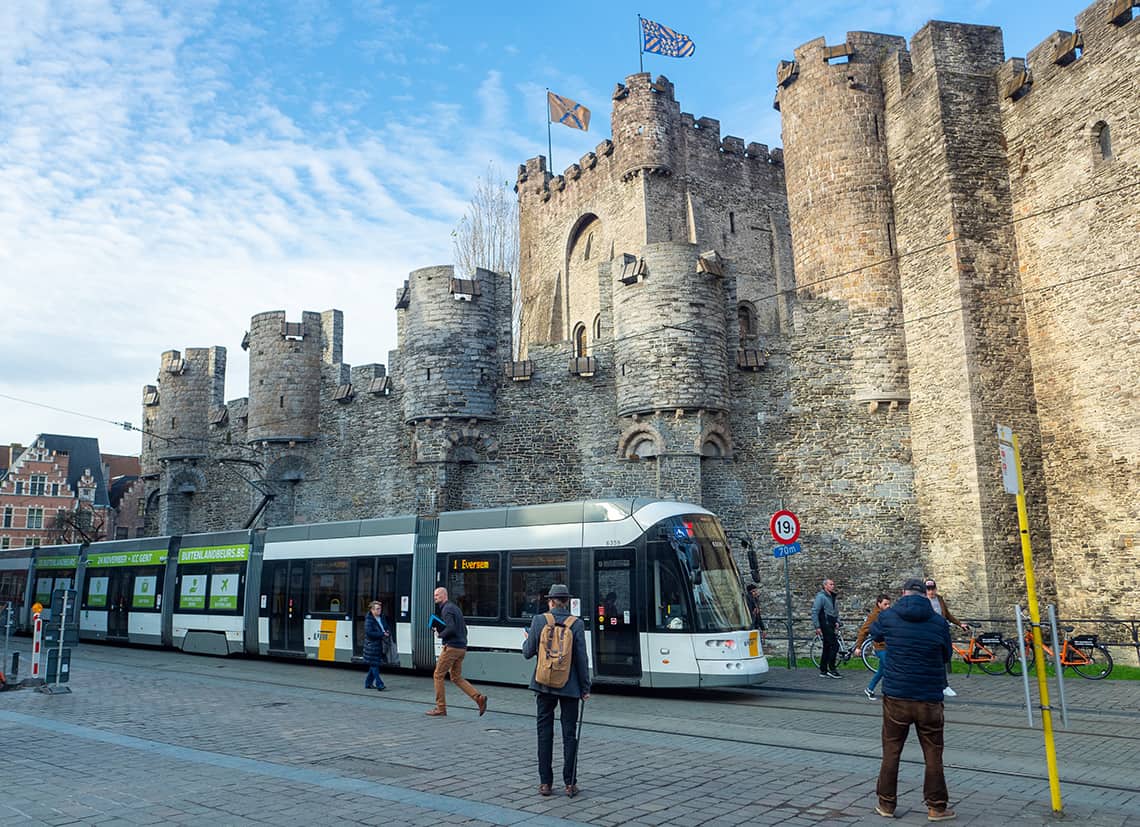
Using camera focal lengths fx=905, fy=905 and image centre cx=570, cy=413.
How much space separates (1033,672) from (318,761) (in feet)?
38.2

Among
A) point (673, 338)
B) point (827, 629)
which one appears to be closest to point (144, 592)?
point (673, 338)

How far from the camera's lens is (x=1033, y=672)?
14336mm

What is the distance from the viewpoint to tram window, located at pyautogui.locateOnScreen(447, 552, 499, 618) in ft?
45.1

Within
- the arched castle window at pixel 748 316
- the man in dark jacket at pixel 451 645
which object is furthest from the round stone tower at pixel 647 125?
the man in dark jacket at pixel 451 645

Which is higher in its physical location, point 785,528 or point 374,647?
point 785,528

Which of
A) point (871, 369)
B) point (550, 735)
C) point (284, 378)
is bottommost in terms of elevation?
point (550, 735)

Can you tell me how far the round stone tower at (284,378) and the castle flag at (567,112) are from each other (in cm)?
1653

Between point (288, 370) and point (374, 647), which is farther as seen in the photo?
point (288, 370)

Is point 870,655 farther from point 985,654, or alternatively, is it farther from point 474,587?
point 474,587

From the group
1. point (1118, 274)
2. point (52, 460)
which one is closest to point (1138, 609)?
point (1118, 274)

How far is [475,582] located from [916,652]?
29.8 ft

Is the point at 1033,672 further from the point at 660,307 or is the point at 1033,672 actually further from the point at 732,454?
the point at 660,307

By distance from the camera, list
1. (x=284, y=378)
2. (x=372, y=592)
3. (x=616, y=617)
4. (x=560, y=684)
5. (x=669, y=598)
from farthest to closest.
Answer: (x=284, y=378), (x=372, y=592), (x=616, y=617), (x=669, y=598), (x=560, y=684)

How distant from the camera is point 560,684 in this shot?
21.2 feet
